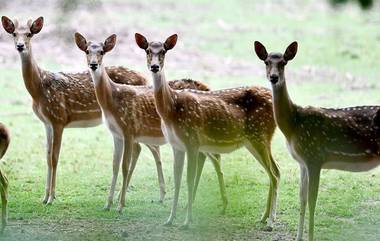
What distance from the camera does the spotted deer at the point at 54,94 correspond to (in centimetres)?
968

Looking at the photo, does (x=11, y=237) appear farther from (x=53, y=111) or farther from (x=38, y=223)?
(x=53, y=111)

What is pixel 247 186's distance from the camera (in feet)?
33.9

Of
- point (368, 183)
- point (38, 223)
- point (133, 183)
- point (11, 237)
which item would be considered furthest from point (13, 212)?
point (368, 183)

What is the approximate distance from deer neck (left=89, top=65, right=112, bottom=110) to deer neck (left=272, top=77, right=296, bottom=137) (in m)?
2.11

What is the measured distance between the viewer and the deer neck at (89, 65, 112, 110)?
9.21m

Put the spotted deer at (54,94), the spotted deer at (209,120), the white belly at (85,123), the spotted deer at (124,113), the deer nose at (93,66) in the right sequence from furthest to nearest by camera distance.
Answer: the white belly at (85,123) < the spotted deer at (54,94) < the spotted deer at (124,113) < the deer nose at (93,66) < the spotted deer at (209,120)

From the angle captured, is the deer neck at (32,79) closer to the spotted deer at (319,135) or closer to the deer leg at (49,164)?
the deer leg at (49,164)

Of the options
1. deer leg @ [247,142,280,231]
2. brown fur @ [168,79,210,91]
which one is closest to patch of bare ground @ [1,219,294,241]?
deer leg @ [247,142,280,231]

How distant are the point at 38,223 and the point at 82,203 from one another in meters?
0.96

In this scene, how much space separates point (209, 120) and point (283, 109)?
1082 mm

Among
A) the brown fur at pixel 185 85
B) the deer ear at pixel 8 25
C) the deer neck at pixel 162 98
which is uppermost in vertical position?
the deer ear at pixel 8 25

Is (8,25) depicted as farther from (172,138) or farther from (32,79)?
(172,138)

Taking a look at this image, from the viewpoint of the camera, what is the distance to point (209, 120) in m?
8.72

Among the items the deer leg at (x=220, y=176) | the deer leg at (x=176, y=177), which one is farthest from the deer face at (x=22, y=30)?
the deer leg at (x=220, y=176)
